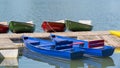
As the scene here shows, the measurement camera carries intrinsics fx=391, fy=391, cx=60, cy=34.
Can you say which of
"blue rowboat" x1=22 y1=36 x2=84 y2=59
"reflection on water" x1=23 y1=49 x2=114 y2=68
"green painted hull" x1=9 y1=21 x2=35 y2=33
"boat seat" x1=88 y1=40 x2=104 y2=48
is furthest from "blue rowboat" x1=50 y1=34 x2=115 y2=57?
"green painted hull" x1=9 y1=21 x2=35 y2=33

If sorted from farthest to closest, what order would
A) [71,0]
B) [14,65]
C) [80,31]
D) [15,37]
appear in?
1. [71,0]
2. [80,31]
3. [15,37]
4. [14,65]

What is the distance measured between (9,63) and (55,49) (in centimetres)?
284

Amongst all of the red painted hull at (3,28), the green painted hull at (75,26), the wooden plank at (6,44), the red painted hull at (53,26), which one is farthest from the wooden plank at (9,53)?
the green painted hull at (75,26)

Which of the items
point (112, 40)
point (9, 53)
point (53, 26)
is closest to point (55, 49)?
point (9, 53)

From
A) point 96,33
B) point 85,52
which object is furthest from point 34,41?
point 96,33

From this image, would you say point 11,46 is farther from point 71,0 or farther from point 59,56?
point 71,0

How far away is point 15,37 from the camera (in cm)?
2606

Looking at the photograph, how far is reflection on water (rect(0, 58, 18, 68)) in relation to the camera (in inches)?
816

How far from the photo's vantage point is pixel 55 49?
22.2 metres

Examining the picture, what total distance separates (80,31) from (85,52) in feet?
22.1

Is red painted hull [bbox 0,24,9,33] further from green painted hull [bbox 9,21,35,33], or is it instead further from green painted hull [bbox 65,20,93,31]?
green painted hull [bbox 65,20,93,31]

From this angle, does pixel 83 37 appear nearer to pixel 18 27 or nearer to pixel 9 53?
pixel 18 27

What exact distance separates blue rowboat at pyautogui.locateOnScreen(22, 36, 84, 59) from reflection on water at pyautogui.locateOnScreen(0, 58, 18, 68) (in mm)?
1895

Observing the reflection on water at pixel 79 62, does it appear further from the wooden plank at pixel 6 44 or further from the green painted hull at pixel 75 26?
the green painted hull at pixel 75 26
